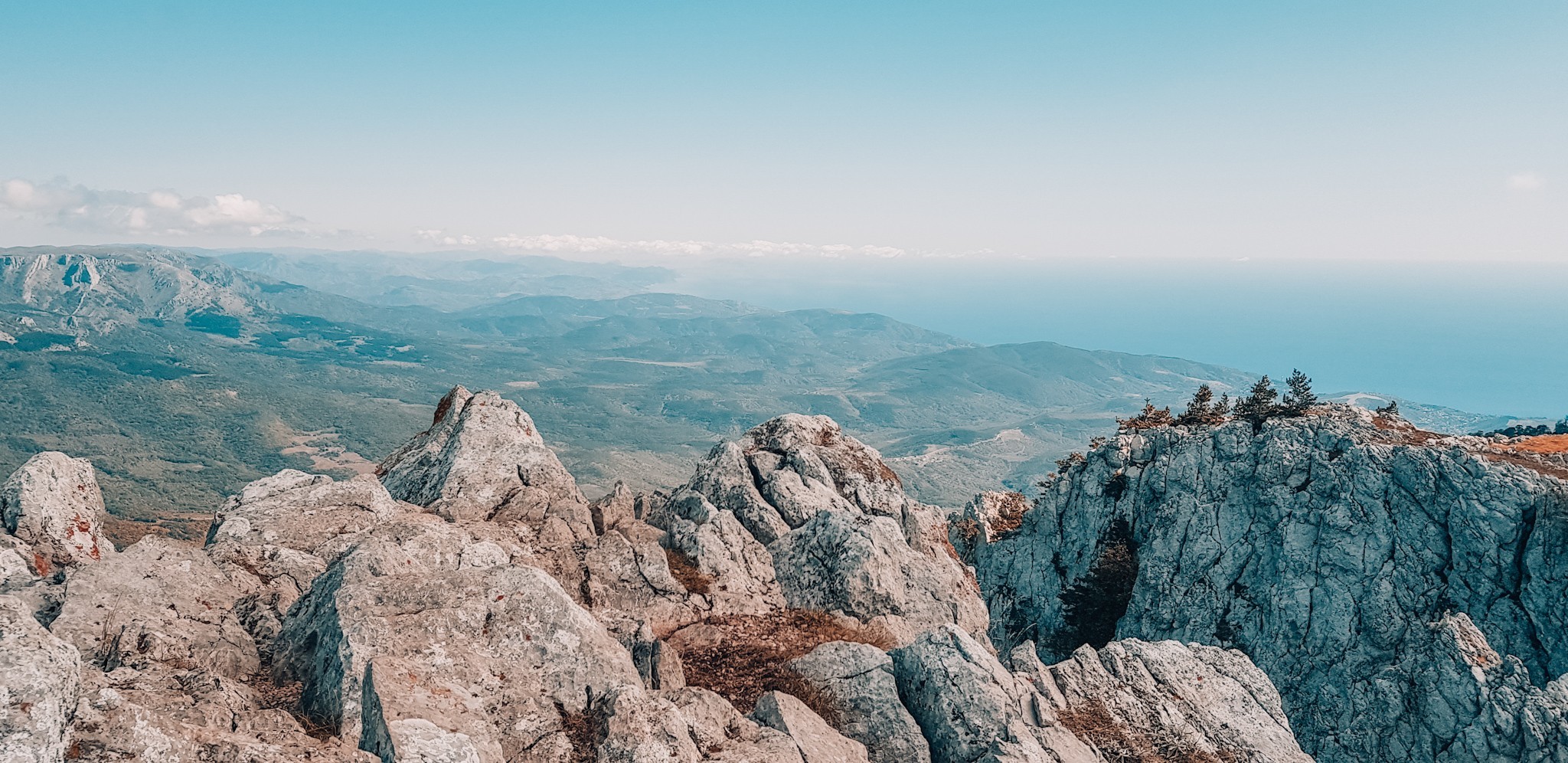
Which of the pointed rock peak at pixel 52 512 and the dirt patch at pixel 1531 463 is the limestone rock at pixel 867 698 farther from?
the dirt patch at pixel 1531 463

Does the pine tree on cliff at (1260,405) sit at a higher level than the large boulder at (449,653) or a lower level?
higher

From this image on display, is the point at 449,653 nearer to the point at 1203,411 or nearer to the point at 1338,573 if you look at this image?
the point at 1338,573

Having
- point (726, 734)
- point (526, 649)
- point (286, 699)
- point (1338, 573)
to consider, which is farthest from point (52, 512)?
point (1338, 573)

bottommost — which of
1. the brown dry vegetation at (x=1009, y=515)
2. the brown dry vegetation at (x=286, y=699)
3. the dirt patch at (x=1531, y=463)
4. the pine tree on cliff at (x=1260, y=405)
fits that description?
the brown dry vegetation at (x=1009, y=515)

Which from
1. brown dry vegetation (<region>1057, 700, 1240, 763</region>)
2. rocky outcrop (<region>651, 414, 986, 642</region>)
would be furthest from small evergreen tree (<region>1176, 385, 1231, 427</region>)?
brown dry vegetation (<region>1057, 700, 1240, 763</region>)

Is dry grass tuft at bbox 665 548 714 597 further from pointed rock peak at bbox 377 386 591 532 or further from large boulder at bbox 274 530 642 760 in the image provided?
large boulder at bbox 274 530 642 760

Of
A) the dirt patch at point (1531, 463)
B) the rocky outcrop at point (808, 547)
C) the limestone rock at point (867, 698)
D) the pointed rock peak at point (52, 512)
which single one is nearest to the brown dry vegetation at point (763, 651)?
the limestone rock at point (867, 698)
